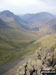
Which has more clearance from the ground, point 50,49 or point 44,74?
point 50,49

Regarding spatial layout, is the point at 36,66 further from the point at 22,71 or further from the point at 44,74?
the point at 44,74

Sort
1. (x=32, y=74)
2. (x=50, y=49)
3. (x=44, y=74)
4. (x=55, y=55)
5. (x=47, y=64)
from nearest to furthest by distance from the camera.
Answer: (x=44, y=74), (x=32, y=74), (x=47, y=64), (x=55, y=55), (x=50, y=49)

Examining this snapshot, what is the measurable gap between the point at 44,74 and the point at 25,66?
175ft

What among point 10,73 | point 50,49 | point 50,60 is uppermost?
point 50,49

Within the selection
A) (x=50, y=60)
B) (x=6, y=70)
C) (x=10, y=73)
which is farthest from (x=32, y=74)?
(x=6, y=70)

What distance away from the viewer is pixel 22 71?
10938 cm

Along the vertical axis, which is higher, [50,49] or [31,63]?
[50,49]

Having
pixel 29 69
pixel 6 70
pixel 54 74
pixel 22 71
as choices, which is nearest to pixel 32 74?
pixel 29 69

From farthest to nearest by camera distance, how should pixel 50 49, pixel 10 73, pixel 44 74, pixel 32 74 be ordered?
pixel 10 73 < pixel 50 49 < pixel 32 74 < pixel 44 74

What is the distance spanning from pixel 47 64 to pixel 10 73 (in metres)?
79.0

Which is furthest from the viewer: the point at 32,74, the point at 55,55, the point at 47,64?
the point at 55,55

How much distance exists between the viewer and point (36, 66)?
339 ft

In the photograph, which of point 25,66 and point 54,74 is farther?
point 25,66

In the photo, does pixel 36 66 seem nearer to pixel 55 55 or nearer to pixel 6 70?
pixel 55 55
